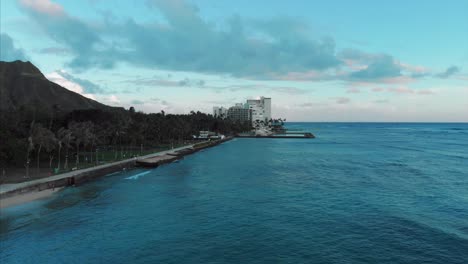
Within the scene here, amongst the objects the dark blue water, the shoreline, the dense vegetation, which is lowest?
the dark blue water

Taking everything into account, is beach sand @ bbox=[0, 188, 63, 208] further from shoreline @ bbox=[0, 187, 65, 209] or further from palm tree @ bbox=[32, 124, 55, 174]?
palm tree @ bbox=[32, 124, 55, 174]

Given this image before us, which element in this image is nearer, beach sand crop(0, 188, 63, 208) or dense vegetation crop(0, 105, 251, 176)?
beach sand crop(0, 188, 63, 208)

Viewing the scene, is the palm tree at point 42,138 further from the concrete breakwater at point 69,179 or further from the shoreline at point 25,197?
the shoreline at point 25,197

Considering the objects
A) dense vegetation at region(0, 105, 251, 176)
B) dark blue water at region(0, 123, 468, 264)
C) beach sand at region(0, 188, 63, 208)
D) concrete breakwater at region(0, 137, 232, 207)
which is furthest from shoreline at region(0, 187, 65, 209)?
dense vegetation at region(0, 105, 251, 176)

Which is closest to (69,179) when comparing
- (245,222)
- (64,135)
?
(64,135)

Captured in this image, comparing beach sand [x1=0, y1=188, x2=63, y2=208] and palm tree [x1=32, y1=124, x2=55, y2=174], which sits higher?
palm tree [x1=32, y1=124, x2=55, y2=174]
